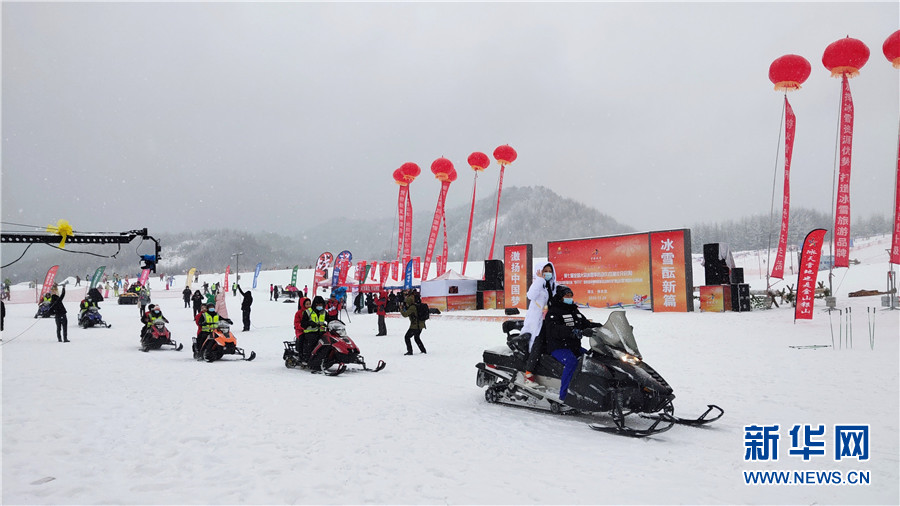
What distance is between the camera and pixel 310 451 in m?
4.82

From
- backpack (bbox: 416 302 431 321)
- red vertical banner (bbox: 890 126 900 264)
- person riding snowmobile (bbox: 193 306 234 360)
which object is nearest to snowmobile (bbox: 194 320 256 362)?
person riding snowmobile (bbox: 193 306 234 360)

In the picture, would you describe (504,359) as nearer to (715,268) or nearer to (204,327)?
(204,327)

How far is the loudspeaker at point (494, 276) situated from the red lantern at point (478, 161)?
31.8ft

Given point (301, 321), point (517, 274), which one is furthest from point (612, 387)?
point (517, 274)

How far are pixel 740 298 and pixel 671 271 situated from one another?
10.1ft

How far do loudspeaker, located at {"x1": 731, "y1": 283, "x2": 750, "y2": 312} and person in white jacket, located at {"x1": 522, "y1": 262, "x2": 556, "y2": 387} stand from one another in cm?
2004

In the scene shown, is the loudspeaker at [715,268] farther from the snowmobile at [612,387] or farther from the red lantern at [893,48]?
the snowmobile at [612,387]

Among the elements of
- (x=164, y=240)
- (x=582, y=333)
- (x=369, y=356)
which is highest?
(x=164, y=240)

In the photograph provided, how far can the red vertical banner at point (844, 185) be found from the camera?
19344 millimetres

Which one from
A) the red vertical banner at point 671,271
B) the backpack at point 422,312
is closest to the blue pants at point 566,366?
the backpack at point 422,312

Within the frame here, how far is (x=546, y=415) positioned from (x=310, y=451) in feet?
9.51

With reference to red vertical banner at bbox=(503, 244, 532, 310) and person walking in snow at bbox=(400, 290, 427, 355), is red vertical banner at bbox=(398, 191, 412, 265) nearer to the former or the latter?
red vertical banner at bbox=(503, 244, 532, 310)

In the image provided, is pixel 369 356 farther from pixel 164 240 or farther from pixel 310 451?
pixel 164 240

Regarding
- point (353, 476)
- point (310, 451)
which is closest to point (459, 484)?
point (353, 476)
